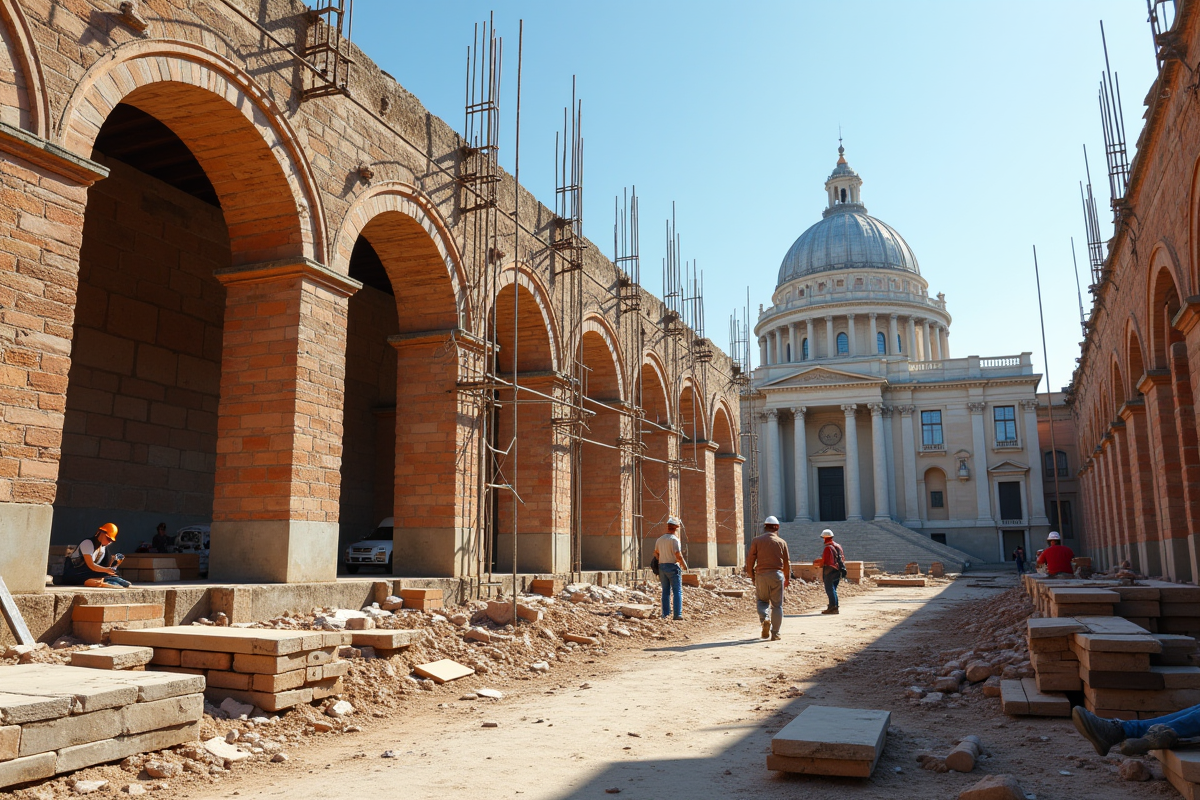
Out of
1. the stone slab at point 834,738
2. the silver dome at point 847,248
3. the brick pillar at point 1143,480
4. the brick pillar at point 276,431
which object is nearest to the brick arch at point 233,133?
the brick pillar at point 276,431

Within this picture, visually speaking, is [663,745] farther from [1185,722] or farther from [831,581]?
[831,581]

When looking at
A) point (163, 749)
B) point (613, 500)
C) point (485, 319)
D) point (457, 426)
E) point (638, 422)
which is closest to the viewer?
point (163, 749)

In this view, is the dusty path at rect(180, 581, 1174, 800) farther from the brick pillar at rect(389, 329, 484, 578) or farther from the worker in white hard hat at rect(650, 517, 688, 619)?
the brick pillar at rect(389, 329, 484, 578)

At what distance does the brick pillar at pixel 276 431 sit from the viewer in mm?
9430

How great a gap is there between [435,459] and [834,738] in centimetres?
834

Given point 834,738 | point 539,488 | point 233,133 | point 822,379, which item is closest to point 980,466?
point 822,379

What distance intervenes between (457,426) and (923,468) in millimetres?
43791

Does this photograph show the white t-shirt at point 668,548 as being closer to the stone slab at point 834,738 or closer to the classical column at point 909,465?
the stone slab at point 834,738

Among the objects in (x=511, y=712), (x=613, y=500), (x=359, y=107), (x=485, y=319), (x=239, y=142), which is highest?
(x=359, y=107)

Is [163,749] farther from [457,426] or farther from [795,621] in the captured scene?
[795,621]

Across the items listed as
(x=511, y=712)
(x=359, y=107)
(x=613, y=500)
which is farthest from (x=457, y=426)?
(x=613, y=500)

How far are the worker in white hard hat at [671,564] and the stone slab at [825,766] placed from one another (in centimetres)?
788

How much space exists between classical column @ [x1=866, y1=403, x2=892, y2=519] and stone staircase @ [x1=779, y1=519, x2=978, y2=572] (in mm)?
1424

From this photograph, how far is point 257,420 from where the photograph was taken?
9.71 m
